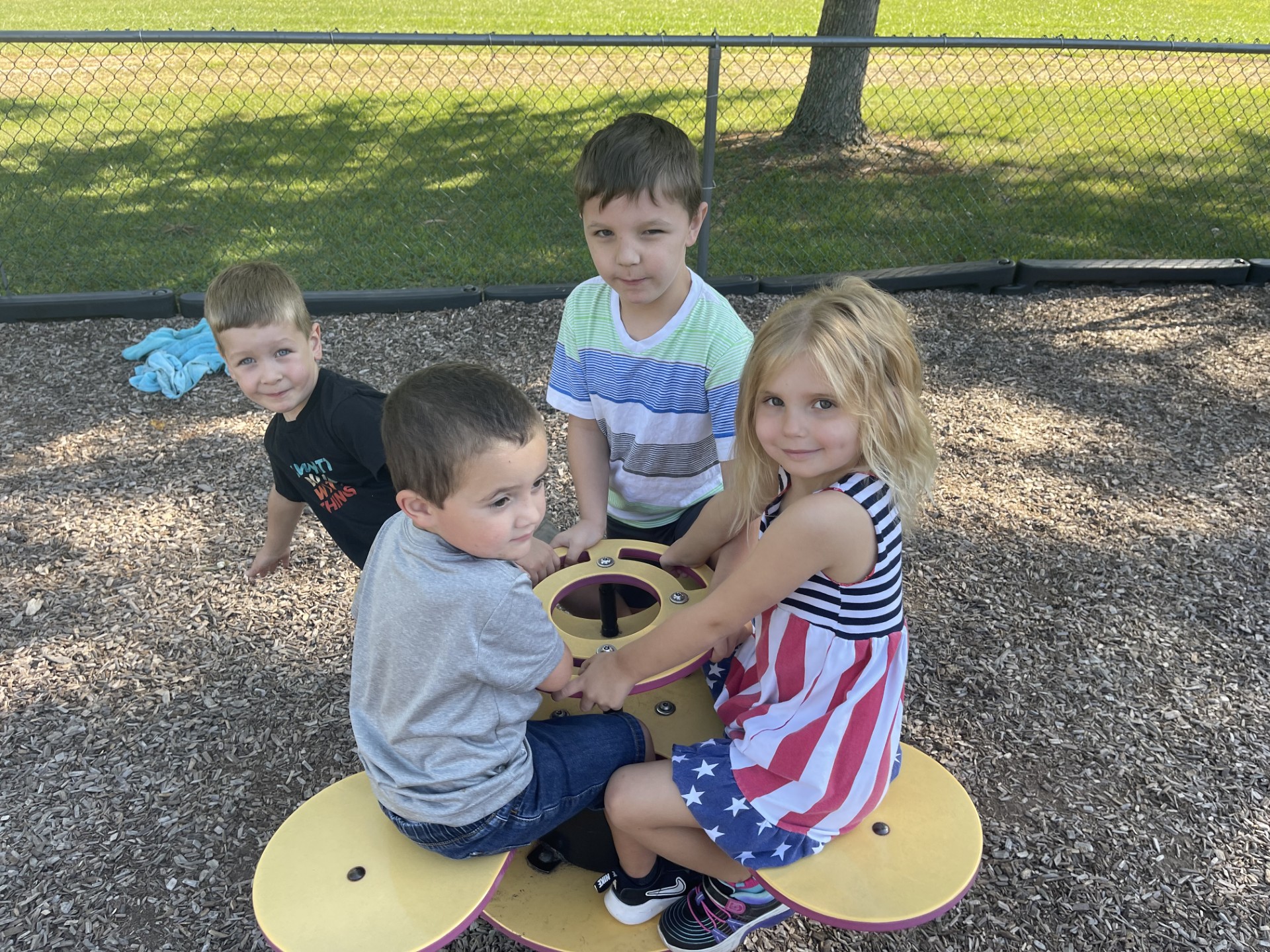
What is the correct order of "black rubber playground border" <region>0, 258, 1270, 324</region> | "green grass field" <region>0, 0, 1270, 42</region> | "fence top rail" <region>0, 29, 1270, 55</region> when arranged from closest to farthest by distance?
"fence top rail" <region>0, 29, 1270, 55</region> < "black rubber playground border" <region>0, 258, 1270, 324</region> < "green grass field" <region>0, 0, 1270, 42</region>

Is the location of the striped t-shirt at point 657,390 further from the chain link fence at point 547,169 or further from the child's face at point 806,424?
the chain link fence at point 547,169

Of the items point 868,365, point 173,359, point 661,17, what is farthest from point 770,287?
point 661,17

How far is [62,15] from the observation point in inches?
687

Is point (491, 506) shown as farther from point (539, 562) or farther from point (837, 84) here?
point (837, 84)

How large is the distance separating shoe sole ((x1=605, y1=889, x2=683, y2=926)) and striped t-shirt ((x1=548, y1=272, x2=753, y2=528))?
3.59 feet

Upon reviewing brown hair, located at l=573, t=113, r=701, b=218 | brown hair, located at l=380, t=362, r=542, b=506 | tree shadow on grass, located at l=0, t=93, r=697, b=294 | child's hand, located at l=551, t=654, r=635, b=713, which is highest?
brown hair, located at l=573, t=113, r=701, b=218

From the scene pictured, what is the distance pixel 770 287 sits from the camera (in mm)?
6043

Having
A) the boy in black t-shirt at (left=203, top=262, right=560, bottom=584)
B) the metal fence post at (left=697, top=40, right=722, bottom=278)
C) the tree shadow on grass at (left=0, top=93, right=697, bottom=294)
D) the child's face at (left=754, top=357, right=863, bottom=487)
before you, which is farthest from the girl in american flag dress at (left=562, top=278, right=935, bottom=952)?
the tree shadow on grass at (left=0, top=93, right=697, bottom=294)

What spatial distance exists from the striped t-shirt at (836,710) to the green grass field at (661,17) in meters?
15.4

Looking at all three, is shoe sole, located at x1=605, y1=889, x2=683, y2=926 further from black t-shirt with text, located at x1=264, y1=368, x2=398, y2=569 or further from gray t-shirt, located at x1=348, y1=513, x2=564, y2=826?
black t-shirt with text, located at x1=264, y1=368, x2=398, y2=569

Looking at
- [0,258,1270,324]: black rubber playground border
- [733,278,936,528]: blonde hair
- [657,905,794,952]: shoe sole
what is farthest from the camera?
[0,258,1270,324]: black rubber playground border

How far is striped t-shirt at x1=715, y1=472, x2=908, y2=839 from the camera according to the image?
1.86m

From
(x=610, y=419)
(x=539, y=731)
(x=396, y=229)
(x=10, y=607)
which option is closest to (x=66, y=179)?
(x=396, y=229)

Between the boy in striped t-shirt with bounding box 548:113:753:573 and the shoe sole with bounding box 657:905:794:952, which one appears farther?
the boy in striped t-shirt with bounding box 548:113:753:573
